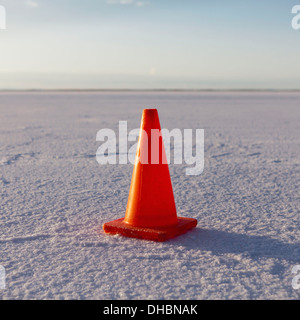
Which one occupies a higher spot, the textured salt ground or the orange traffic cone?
the orange traffic cone

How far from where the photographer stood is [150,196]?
289 centimetres

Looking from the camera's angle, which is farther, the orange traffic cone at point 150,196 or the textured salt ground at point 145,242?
the orange traffic cone at point 150,196

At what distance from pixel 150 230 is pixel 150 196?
0.26 m

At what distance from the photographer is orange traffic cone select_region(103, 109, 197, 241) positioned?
9.30 feet

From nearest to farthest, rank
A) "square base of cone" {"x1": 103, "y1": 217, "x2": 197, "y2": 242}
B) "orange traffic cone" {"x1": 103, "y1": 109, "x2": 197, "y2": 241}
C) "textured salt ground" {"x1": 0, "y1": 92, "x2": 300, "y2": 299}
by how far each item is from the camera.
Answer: "textured salt ground" {"x1": 0, "y1": 92, "x2": 300, "y2": 299}
"square base of cone" {"x1": 103, "y1": 217, "x2": 197, "y2": 242}
"orange traffic cone" {"x1": 103, "y1": 109, "x2": 197, "y2": 241}

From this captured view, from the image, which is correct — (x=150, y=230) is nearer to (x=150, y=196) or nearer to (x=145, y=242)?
(x=145, y=242)

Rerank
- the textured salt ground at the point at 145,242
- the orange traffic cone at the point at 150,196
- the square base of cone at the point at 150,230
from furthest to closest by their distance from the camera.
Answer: the orange traffic cone at the point at 150,196 → the square base of cone at the point at 150,230 → the textured salt ground at the point at 145,242

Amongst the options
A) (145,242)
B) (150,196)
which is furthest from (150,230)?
(150,196)

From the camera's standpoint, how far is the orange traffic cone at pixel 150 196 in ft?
9.30

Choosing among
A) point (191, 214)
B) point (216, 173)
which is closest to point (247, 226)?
point (191, 214)

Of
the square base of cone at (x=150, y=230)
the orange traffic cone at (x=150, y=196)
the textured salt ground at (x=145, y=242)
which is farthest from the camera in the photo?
the orange traffic cone at (x=150, y=196)

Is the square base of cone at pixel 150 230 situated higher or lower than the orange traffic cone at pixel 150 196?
lower
